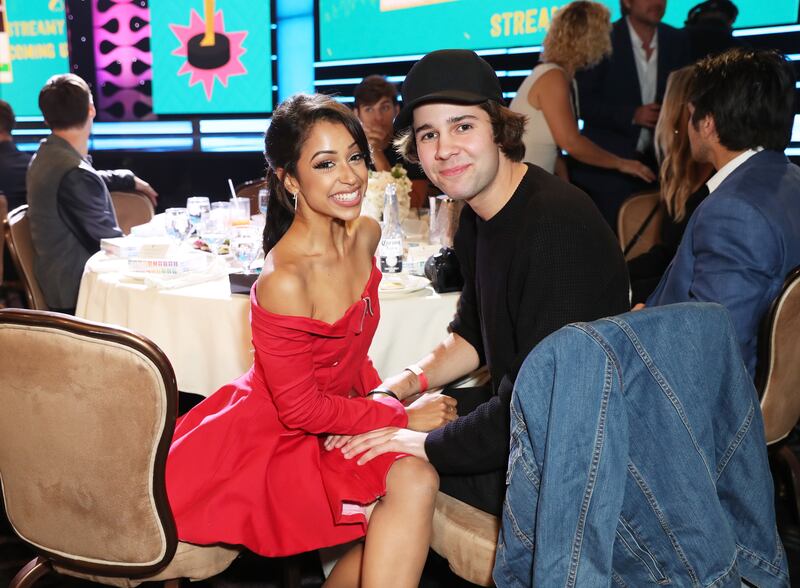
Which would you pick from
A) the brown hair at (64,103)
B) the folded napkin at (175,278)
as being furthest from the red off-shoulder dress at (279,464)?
the brown hair at (64,103)

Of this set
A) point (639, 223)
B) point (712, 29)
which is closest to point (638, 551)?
point (639, 223)

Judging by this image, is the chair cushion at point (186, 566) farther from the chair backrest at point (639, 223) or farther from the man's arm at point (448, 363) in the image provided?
the chair backrest at point (639, 223)

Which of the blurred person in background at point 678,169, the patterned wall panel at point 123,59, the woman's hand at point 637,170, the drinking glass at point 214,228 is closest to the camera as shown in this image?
the blurred person in background at point 678,169

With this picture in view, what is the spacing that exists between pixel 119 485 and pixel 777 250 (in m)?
1.69

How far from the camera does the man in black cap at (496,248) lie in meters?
1.52

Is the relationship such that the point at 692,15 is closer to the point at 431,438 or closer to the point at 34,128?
the point at 431,438

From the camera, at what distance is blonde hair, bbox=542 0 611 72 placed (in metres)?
4.14

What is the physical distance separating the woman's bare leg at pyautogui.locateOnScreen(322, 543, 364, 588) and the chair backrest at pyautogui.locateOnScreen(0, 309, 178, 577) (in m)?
0.41

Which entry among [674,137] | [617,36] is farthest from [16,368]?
[617,36]

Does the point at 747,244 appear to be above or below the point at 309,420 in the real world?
above

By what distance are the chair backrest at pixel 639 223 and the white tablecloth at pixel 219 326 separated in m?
1.48

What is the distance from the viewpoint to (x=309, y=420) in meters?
1.68

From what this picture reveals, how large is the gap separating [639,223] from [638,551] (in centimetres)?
255

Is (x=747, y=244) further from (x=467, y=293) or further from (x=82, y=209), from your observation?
(x=82, y=209)
